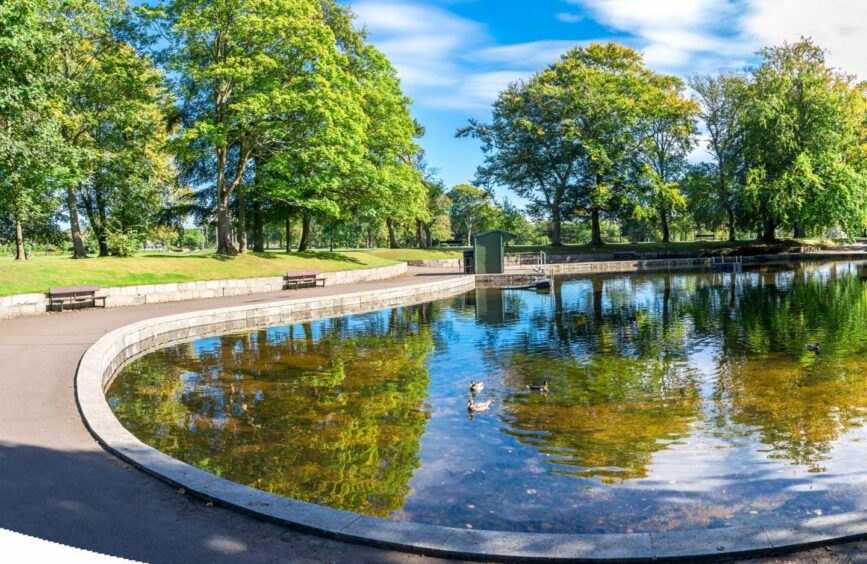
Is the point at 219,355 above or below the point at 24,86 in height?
below

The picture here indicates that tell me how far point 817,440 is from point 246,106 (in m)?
29.1

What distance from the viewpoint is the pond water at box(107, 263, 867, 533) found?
702cm

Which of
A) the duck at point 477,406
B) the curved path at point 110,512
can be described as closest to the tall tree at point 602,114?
the duck at point 477,406

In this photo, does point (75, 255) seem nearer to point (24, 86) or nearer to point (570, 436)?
point (24, 86)

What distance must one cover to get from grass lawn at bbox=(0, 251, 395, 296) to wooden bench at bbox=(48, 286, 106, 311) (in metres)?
1.05

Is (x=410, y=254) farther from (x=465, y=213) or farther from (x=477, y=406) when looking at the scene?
(x=465, y=213)

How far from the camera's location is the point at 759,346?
1633cm

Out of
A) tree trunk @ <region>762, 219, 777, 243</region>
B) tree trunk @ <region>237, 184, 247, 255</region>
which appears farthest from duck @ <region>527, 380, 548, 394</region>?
tree trunk @ <region>762, 219, 777, 243</region>

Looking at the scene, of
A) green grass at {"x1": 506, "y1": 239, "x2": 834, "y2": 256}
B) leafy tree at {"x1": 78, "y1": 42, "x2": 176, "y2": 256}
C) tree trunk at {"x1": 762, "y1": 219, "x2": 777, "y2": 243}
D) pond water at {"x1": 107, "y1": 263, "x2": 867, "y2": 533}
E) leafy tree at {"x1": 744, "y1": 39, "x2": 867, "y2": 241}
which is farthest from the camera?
tree trunk at {"x1": 762, "y1": 219, "x2": 777, "y2": 243}

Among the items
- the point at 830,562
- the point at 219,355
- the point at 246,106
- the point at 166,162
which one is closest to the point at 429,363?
the point at 219,355

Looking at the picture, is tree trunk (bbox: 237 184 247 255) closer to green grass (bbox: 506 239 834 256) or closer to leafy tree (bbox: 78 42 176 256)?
leafy tree (bbox: 78 42 176 256)

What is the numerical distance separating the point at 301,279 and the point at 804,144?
48.8 meters

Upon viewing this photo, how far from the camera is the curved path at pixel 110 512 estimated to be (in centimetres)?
491

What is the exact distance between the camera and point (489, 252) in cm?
4131
